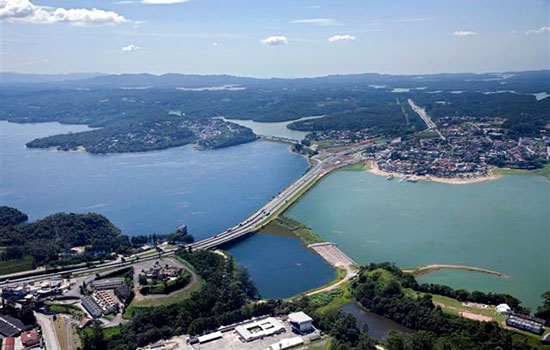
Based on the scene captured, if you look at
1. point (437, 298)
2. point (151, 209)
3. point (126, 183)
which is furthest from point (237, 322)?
point (126, 183)

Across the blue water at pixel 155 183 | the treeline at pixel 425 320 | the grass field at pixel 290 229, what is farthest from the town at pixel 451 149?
the treeline at pixel 425 320

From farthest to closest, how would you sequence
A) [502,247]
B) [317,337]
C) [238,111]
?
[238,111]
[502,247]
[317,337]

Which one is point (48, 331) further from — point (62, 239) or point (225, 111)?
point (225, 111)

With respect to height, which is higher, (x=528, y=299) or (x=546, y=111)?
(x=546, y=111)

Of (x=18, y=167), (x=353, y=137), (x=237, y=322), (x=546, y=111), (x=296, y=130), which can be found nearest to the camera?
(x=237, y=322)

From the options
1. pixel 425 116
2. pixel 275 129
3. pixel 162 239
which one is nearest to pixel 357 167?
pixel 162 239

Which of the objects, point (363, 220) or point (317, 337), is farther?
point (363, 220)

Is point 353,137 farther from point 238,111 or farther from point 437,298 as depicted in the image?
point 437,298
